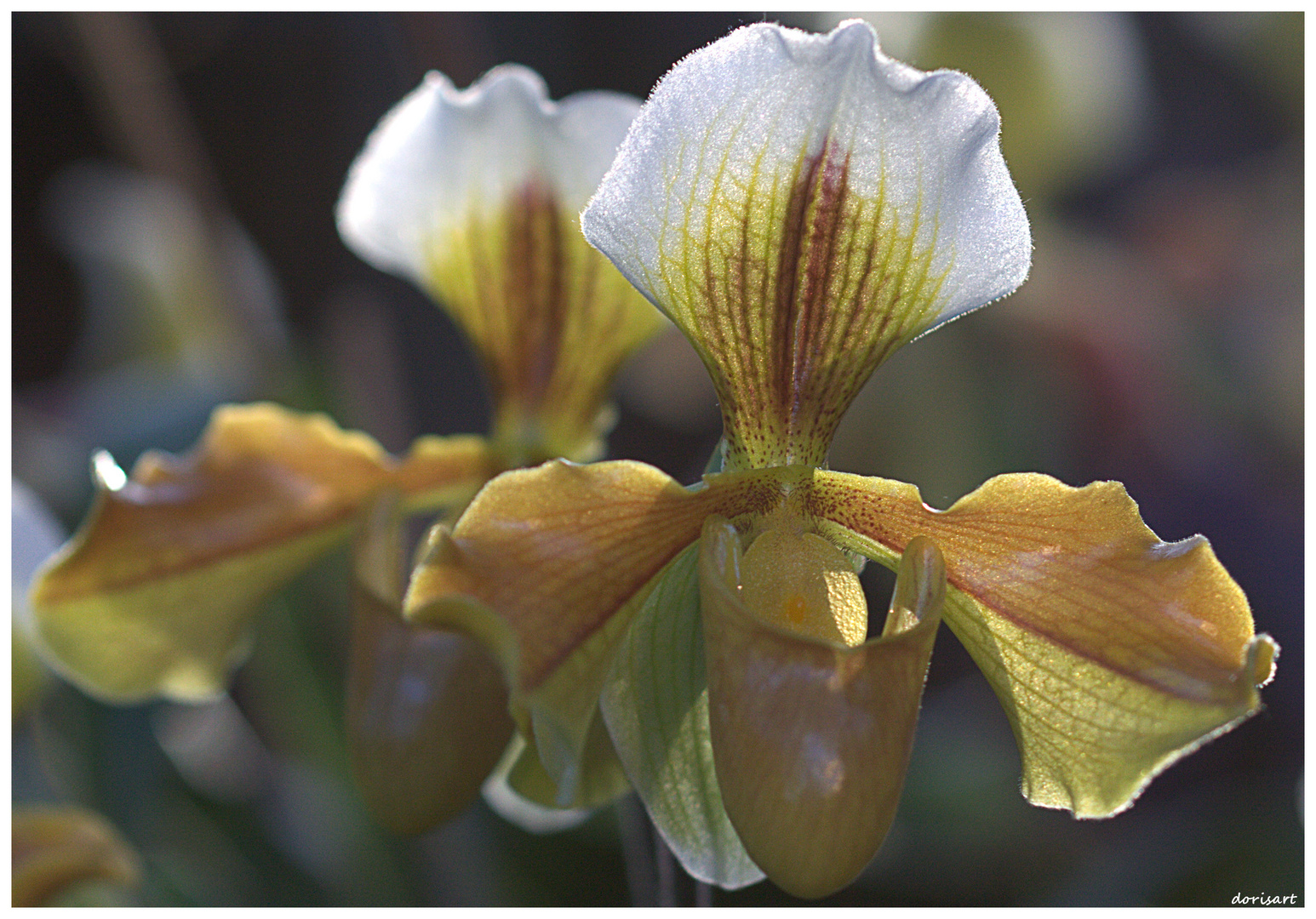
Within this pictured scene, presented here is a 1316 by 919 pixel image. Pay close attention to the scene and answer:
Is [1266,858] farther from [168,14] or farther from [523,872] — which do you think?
[168,14]

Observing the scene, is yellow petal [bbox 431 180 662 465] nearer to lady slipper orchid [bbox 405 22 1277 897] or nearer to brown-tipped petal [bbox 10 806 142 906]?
lady slipper orchid [bbox 405 22 1277 897]

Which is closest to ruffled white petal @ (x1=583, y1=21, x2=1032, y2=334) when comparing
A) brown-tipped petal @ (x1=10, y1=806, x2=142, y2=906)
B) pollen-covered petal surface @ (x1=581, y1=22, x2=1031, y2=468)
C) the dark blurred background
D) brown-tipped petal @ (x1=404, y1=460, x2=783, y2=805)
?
pollen-covered petal surface @ (x1=581, y1=22, x2=1031, y2=468)

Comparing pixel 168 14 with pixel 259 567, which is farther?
pixel 168 14

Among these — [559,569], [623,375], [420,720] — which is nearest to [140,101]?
[623,375]

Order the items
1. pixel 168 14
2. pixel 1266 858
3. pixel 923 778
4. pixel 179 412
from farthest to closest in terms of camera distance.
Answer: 1. pixel 168 14
2. pixel 179 412
3. pixel 923 778
4. pixel 1266 858

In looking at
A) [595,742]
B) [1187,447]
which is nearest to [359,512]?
[595,742]

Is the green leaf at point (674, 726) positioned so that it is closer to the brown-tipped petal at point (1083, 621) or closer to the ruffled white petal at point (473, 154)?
the brown-tipped petal at point (1083, 621)
